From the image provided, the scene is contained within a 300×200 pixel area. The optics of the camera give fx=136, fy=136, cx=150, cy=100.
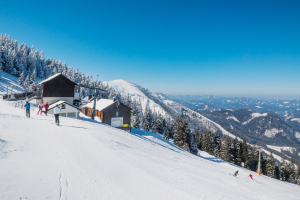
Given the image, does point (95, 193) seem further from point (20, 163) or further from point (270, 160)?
point (270, 160)

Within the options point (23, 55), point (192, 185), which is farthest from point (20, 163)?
point (23, 55)

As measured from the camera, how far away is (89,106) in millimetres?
43344

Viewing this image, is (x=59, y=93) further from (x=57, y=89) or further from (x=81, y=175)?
(x=81, y=175)

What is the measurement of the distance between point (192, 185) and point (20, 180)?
705 cm

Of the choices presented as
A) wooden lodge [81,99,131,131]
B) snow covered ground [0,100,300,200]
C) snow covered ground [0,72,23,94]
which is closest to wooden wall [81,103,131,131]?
wooden lodge [81,99,131,131]

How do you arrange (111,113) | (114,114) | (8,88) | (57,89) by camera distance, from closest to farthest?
(57,89)
(111,113)
(114,114)
(8,88)

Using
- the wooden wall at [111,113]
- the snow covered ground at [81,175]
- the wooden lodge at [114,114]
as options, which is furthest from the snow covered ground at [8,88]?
the snow covered ground at [81,175]

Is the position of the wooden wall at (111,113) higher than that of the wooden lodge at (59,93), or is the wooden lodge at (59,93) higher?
the wooden lodge at (59,93)

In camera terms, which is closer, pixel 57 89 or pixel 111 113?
pixel 57 89

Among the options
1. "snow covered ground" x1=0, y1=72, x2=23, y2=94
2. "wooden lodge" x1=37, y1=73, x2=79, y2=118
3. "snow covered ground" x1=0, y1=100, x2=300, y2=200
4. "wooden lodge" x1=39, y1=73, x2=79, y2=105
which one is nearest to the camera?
"snow covered ground" x1=0, y1=100, x2=300, y2=200

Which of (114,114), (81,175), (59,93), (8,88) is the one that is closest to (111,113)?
(114,114)

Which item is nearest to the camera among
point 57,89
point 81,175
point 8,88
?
point 81,175

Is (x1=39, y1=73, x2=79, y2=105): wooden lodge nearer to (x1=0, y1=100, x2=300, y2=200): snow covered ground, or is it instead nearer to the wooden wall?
the wooden wall

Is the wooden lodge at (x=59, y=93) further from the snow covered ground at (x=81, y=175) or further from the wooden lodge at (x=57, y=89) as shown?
the snow covered ground at (x=81, y=175)
